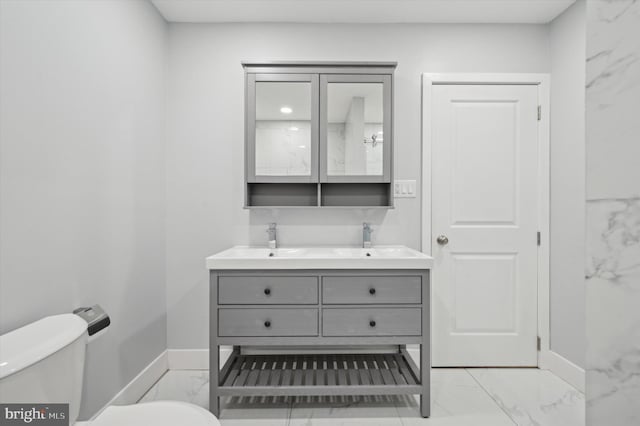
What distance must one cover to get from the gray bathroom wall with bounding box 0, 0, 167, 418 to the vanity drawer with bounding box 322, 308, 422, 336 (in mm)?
1175

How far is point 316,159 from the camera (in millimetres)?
2232

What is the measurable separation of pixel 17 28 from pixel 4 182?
1.87 feet

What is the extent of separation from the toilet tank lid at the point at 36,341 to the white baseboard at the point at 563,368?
8.93 feet

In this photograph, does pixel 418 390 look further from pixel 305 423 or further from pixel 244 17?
pixel 244 17

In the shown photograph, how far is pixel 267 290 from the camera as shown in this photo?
1.83m

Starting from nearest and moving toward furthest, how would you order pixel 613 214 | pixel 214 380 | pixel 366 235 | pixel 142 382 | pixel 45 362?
1. pixel 613 214
2. pixel 45 362
3. pixel 214 380
4. pixel 142 382
5. pixel 366 235

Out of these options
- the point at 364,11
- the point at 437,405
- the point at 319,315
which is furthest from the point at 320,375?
the point at 364,11

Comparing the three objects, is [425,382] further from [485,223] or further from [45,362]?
[45,362]

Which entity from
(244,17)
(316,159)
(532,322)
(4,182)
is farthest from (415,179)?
(4,182)

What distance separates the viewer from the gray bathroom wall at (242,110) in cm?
236

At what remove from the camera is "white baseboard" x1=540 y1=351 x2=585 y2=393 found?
6.86 ft

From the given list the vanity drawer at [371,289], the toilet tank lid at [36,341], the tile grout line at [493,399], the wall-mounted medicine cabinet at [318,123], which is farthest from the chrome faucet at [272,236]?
the tile grout line at [493,399]

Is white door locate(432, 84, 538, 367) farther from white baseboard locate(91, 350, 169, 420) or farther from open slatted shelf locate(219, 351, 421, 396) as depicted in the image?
white baseboard locate(91, 350, 169, 420)

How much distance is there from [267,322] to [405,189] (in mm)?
1325
